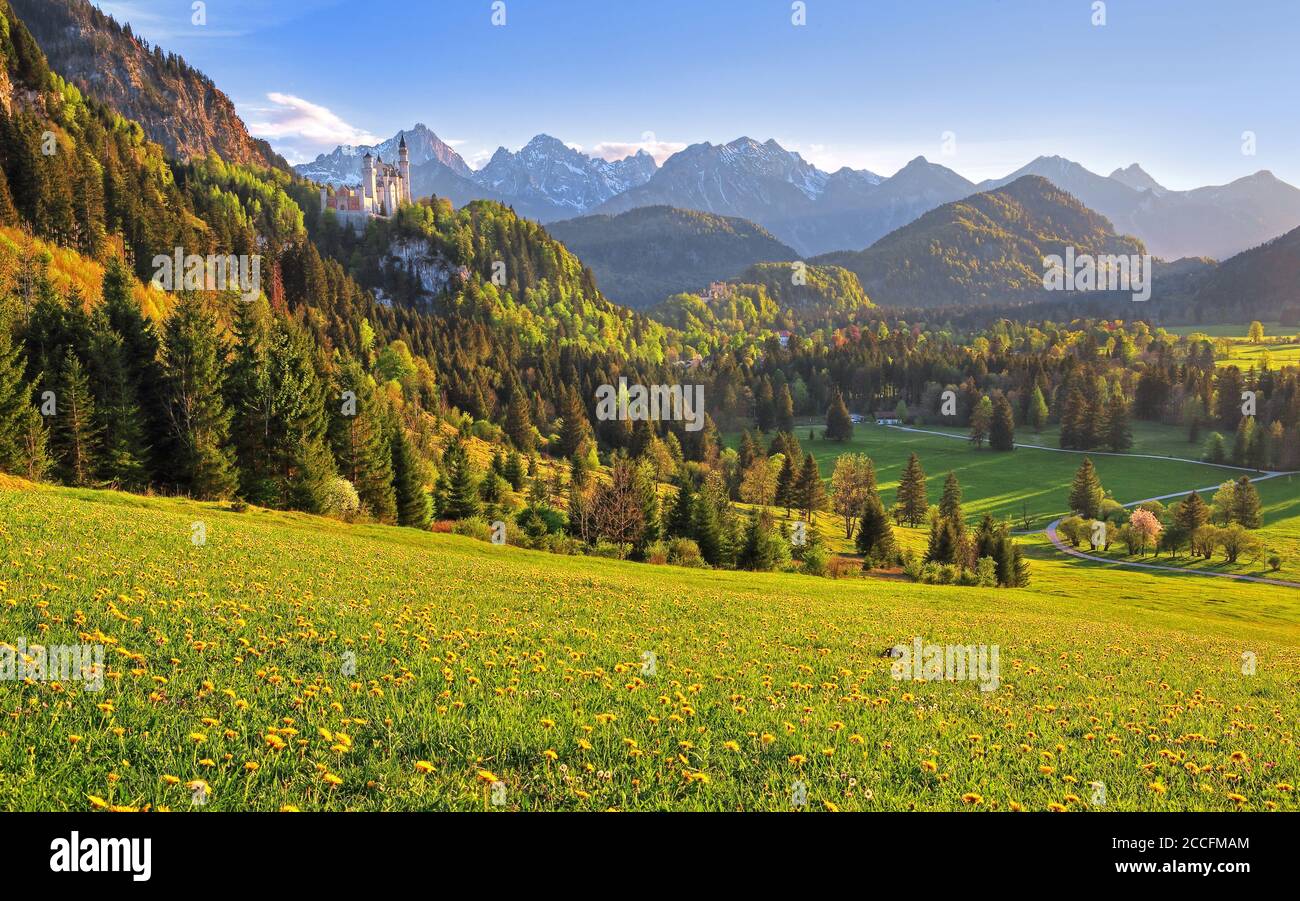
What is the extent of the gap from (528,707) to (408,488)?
215ft

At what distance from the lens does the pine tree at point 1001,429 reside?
184500 millimetres

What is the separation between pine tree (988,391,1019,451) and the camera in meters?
184

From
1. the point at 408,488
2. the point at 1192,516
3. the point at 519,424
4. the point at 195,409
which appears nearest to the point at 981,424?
the point at 1192,516

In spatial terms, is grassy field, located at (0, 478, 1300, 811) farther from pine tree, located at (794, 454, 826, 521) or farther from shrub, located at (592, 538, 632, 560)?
pine tree, located at (794, 454, 826, 521)

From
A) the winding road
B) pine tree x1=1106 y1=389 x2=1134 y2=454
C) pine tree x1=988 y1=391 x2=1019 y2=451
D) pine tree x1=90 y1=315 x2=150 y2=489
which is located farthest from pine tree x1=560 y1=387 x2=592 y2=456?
pine tree x1=1106 y1=389 x2=1134 y2=454

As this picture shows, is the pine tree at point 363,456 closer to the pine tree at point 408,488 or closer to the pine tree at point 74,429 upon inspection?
the pine tree at point 408,488

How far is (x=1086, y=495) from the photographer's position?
132625mm

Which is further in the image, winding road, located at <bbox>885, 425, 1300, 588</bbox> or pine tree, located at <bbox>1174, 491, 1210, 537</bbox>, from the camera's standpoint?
pine tree, located at <bbox>1174, 491, 1210, 537</bbox>

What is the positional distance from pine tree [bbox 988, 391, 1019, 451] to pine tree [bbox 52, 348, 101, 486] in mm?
186406

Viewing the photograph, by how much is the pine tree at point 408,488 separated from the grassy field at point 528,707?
147 feet

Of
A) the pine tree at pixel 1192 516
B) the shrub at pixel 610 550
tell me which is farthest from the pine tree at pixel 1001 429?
the shrub at pixel 610 550
